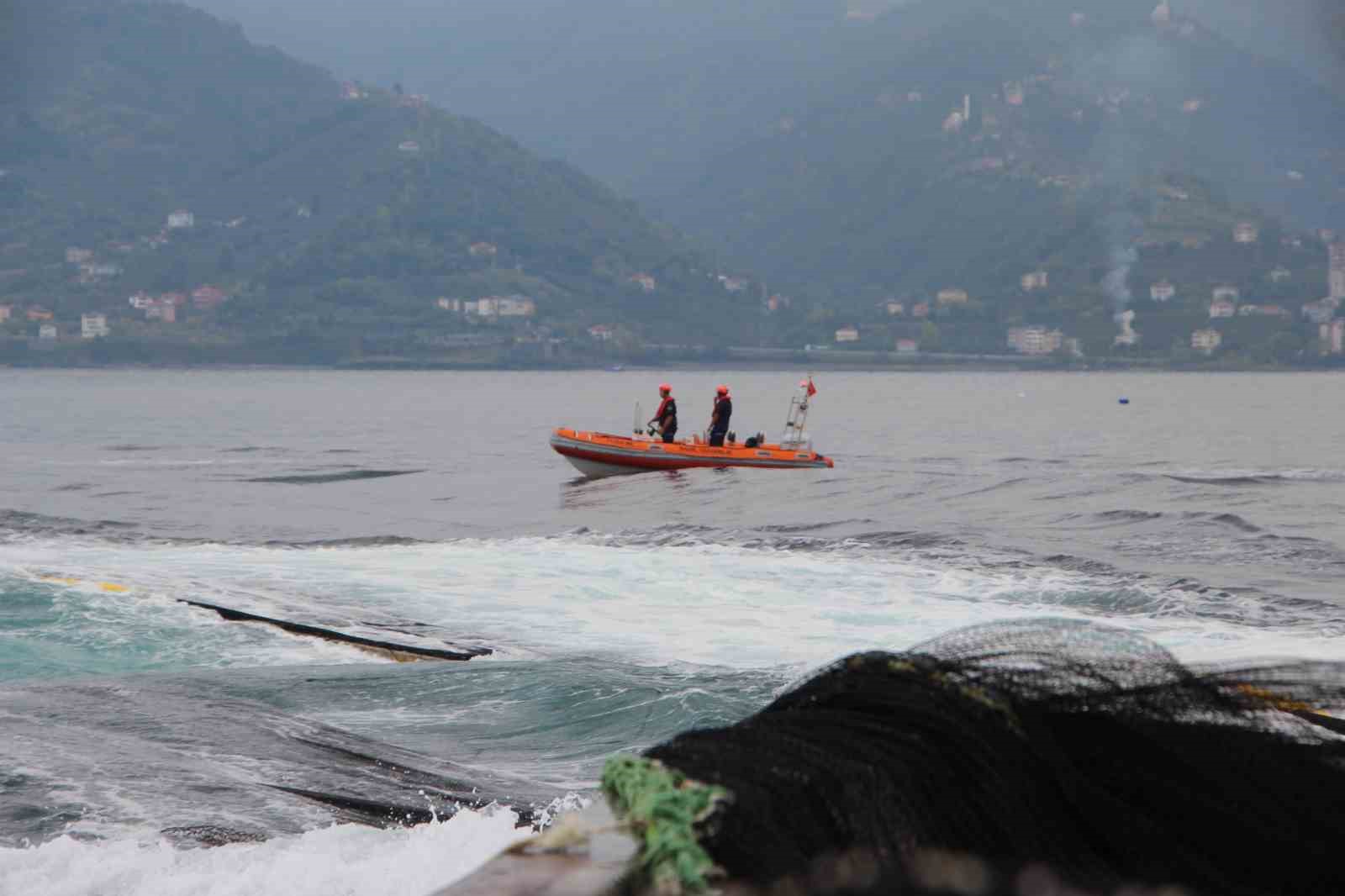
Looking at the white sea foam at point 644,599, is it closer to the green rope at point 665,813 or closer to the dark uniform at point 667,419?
the green rope at point 665,813

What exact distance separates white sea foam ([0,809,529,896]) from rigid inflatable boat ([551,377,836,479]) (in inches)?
995

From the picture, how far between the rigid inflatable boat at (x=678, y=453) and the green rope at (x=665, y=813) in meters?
27.8

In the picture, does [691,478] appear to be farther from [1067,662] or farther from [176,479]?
[1067,662]

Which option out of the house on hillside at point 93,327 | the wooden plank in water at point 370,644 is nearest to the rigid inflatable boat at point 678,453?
the wooden plank in water at point 370,644

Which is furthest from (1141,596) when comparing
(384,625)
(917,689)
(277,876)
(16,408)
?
(16,408)

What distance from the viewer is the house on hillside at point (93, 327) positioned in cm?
19325

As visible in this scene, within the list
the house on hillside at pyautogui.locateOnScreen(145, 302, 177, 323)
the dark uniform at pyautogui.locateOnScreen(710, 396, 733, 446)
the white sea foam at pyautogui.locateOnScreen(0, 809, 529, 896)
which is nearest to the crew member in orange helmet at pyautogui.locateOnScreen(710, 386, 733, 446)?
the dark uniform at pyautogui.locateOnScreen(710, 396, 733, 446)

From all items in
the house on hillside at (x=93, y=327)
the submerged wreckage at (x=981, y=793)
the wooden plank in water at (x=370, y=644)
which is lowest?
the wooden plank in water at (x=370, y=644)

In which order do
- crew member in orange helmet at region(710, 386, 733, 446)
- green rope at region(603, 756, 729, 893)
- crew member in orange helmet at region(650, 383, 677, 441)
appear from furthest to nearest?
crew member in orange helmet at region(650, 383, 677, 441) → crew member in orange helmet at region(710, 386, 733, 446) → green rope at region(603, 756, 729, 893)

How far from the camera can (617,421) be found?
8356cm

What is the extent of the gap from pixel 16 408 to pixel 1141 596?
274 ft

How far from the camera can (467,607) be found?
14.8m

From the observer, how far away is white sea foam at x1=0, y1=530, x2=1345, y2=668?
12188mm

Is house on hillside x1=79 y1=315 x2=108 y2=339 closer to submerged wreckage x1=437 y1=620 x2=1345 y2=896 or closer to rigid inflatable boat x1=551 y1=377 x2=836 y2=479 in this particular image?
rigid inflatable boat x1=551 y1=377 x2=836 y2=479
